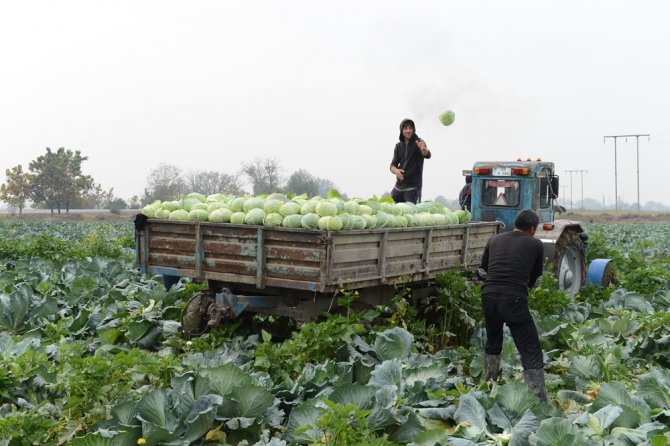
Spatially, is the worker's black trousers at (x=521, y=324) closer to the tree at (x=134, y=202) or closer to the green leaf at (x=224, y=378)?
the green leaf at (x=224, y=378)

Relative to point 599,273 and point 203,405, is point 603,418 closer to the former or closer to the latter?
point 203,405

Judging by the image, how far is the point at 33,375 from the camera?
5793 mm

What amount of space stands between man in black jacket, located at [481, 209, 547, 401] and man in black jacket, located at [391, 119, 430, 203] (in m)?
3.66

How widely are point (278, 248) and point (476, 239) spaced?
10.5 ft

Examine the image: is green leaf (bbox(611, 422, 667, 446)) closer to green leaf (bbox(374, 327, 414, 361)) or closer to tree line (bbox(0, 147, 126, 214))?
green leaf (bbox(374, 327, 414, 361))

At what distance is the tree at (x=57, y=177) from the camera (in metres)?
71.2

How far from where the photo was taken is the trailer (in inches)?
269

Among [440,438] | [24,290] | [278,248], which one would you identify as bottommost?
[440,438]

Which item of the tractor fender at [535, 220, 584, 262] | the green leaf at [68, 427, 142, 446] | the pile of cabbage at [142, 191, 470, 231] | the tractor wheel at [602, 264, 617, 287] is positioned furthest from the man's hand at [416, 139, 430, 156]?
the green leaf at [68, 427, 142, 446]

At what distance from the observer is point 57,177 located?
2822 inches

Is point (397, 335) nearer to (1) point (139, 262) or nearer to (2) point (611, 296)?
(1) point (139, 262)

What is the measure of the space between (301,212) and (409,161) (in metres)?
3.09

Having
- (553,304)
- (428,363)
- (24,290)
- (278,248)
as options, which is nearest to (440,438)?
(428,363)

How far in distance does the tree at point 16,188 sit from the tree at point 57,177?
84 cm
